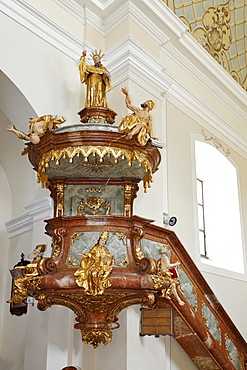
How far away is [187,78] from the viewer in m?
7.07

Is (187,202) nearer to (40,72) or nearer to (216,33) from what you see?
(40,72)

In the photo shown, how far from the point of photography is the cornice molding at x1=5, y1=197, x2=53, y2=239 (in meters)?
5.02

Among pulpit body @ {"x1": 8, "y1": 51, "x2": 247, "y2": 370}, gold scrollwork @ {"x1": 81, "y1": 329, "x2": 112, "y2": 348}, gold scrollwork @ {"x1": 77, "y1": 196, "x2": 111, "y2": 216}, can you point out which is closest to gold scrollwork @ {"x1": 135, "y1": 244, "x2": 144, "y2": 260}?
pulpit body @ {"x1": 8, "y1": 51, "x2": 247, "y2": 370}

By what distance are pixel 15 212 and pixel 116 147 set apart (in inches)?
105

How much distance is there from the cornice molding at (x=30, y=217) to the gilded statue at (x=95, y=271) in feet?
4.94

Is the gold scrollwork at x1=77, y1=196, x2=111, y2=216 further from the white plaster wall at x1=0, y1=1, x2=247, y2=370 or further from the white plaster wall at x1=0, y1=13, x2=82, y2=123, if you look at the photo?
the white plaster wall at x1=0, y1=13, x2=82, y2=123

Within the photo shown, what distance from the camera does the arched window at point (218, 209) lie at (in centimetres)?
720

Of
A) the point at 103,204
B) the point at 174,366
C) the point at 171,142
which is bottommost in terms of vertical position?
the point at 174,366

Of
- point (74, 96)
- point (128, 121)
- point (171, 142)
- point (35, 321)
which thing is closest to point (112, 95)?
point (74, 96)

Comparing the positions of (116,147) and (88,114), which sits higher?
(88,114)

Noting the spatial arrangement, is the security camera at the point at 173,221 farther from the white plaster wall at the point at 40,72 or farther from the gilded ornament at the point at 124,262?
the gilded ornament at the point at 124,262

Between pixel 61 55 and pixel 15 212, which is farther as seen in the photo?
pixel 15 212

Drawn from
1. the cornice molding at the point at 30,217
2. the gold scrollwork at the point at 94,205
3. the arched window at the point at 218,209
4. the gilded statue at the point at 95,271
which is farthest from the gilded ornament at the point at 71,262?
the arched window at the point at 218,209

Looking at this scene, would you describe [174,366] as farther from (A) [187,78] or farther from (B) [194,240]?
(A) [187,78]
